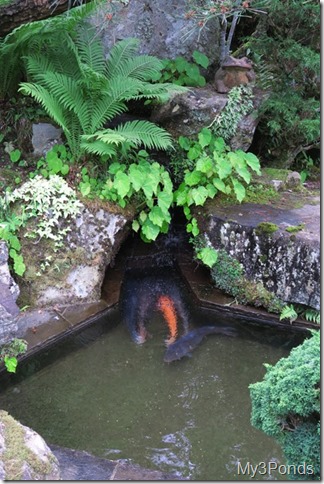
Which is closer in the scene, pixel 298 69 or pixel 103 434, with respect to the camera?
pixel 103 434

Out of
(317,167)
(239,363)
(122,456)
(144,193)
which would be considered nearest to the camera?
(122,456)

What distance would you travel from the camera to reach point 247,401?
507 cm

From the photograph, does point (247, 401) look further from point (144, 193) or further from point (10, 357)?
point (144, 193)

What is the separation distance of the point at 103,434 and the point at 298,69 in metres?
5.22

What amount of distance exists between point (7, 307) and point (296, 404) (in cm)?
300

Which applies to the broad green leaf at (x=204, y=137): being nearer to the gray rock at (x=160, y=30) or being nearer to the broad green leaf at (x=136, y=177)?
the broad green leaf at (x=136, y=177)

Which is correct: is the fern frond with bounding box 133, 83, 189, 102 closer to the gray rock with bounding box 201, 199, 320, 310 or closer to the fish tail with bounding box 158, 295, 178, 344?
the gray rock with bounding box 201, 199, 320, 310

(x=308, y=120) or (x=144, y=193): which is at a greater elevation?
(x=308, y=120)

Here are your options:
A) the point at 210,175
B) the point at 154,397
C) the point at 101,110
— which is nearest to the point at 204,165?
the point at 210,175

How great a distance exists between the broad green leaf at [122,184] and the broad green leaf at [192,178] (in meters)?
0.77

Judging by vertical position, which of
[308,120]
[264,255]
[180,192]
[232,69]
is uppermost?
[232,69]

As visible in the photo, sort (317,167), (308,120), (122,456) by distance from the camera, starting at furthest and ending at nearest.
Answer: (317,167) → (308,120) → (122,456)

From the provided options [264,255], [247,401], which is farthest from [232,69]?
[247,401]

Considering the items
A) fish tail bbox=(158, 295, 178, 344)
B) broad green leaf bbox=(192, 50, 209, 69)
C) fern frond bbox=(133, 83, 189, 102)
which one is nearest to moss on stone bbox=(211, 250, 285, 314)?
fish tail bbox=(158, 295, 178, 344)
